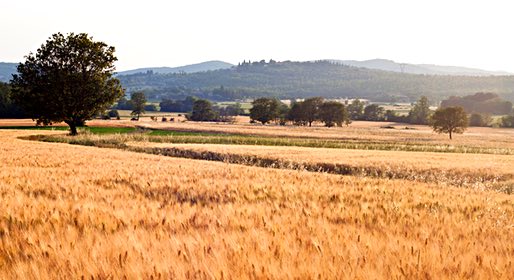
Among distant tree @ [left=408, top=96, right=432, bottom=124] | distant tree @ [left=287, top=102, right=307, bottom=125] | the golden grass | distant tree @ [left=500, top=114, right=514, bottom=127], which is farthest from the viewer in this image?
distant tree @ [left=408, top=96, right=432, bottom=124]

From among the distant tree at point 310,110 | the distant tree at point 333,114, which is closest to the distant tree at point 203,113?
the distant tree at point 310,110

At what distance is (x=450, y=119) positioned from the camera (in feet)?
283

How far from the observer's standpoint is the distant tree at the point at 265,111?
133250 millimetres

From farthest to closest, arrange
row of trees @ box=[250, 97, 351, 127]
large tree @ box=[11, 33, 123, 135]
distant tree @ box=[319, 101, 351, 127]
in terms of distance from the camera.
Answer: row of trees @ box=[250, 97, 351, 127], distant tree @ box=[319, 101, 351, 127], large tree @ box=[11, 33, 123, 135]

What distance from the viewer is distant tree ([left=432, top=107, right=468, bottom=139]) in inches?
3376

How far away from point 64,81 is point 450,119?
68118mm

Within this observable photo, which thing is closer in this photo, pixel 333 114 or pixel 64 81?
pixel 64 81

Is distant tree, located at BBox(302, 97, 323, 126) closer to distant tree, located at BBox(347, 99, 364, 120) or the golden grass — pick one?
distant tree, located at BBox(347, 99, 364, 120)

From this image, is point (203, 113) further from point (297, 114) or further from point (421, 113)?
point (421, 113)

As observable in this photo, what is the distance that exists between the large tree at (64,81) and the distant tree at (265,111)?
7638cm

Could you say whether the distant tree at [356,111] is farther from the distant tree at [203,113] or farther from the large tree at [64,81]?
the large tree at [64,81]

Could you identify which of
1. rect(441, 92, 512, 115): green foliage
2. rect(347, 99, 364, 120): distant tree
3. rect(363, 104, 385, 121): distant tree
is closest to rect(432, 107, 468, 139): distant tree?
rect(363, 104, 385, 121): distant tree

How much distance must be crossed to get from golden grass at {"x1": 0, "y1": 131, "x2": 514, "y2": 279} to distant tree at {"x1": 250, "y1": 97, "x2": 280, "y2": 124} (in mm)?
124824

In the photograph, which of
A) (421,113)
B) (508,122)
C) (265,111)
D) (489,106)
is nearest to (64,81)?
(265,111)
